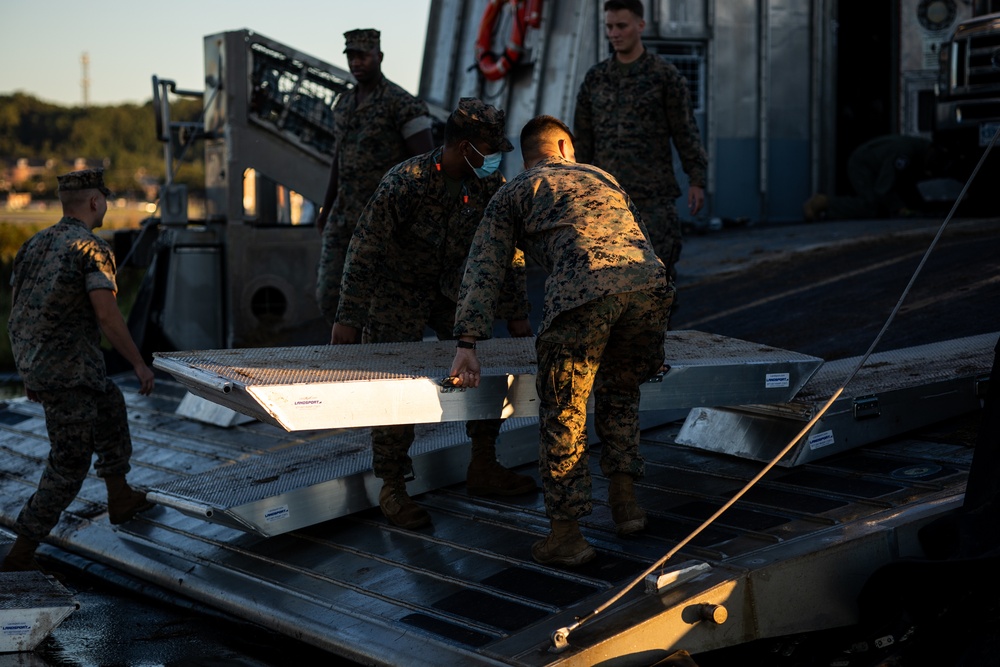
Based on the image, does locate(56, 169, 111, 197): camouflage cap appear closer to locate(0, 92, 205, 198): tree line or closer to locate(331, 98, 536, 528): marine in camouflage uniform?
locate(331, 98, 536, 528): marine in camouflage uniform

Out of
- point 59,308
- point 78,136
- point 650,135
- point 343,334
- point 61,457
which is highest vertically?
point 78,136

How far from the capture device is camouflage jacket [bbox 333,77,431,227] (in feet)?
22.0

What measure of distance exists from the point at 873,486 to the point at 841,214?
37.2 ft

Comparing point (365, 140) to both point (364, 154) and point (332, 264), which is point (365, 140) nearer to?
point (364, 154)

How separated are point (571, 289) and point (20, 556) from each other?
3060 millimetres

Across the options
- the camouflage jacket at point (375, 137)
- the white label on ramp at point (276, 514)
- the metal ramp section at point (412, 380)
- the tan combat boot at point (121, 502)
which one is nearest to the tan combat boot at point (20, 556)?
the tan combat boot at point (121, 502)

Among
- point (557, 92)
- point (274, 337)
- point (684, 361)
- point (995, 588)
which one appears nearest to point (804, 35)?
point (557, 92)

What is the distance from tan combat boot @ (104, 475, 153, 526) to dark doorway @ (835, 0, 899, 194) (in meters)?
14.8

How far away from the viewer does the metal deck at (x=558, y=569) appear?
13.1ft

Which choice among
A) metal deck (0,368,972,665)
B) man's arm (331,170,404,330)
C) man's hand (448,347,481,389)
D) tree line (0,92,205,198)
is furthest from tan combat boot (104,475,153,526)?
tree line (0,92,205,198)

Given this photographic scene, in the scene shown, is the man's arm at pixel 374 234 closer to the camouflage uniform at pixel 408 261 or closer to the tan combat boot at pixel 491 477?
the camouflage uniform at pixel 408 261

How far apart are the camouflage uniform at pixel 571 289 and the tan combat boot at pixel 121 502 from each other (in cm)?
260

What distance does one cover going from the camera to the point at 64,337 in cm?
549

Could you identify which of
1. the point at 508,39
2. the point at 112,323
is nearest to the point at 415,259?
the point at 112,323
